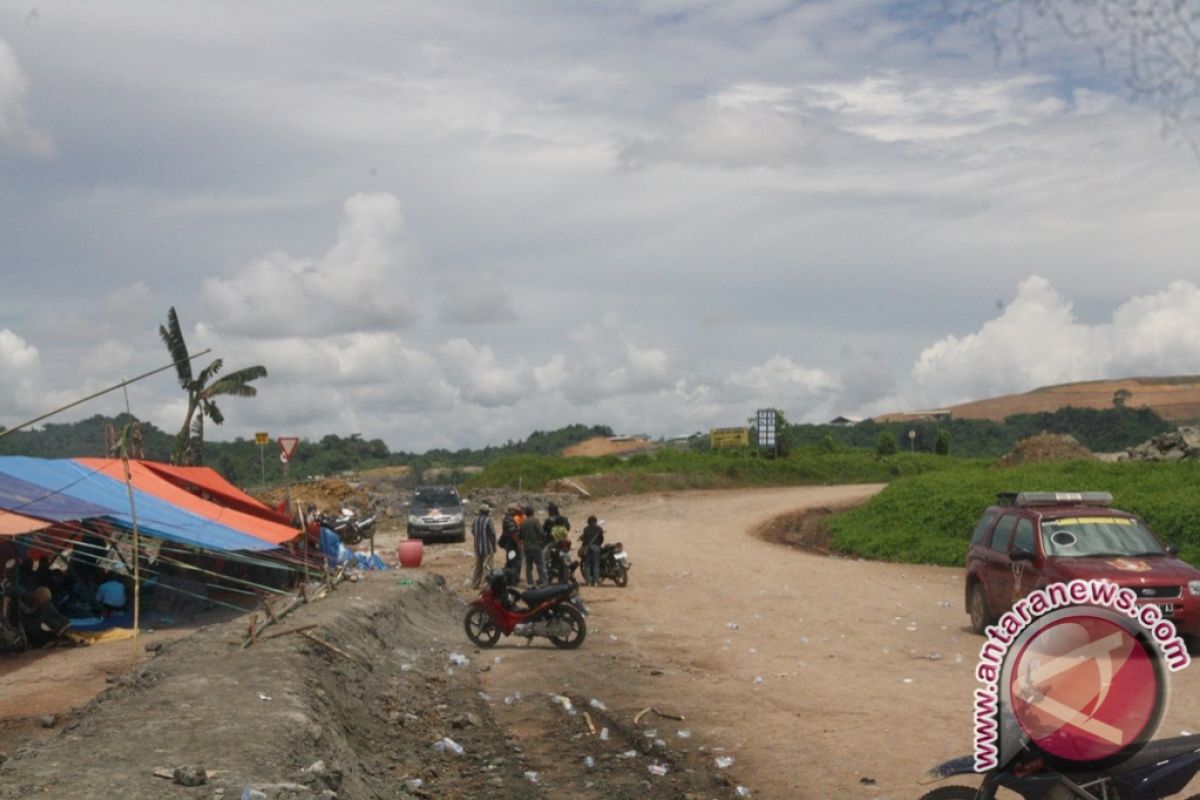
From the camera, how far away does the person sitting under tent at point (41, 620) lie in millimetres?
15688

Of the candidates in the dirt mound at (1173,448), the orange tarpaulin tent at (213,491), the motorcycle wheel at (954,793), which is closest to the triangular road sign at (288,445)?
the orange tarpaulin tent at (213,491)

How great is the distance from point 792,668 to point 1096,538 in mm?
4145

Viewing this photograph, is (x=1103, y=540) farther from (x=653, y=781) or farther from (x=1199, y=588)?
Result: (x=653, y=781)

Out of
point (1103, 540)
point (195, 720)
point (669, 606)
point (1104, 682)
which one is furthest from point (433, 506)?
point (1104, 682)

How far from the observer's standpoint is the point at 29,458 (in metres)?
18.8

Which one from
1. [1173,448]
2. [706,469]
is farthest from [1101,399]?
[1173,448]

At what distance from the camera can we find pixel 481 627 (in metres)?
15.8

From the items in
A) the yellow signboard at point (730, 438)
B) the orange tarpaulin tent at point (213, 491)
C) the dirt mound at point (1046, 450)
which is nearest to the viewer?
the orange tarpaulin tent at point (213, 491)

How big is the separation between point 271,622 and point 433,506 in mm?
21956

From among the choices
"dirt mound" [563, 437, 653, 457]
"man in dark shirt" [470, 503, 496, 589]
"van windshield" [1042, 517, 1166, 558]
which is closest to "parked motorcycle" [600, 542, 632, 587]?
"man in dark shirt" [470, 503, 496, 589]

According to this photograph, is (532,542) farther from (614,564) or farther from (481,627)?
(481,627)

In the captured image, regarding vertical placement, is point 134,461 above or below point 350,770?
above

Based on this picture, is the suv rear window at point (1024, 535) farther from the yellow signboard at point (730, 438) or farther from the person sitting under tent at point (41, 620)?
the yellow signboard at point (730, 438)

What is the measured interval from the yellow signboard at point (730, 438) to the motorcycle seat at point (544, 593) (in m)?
58.5
